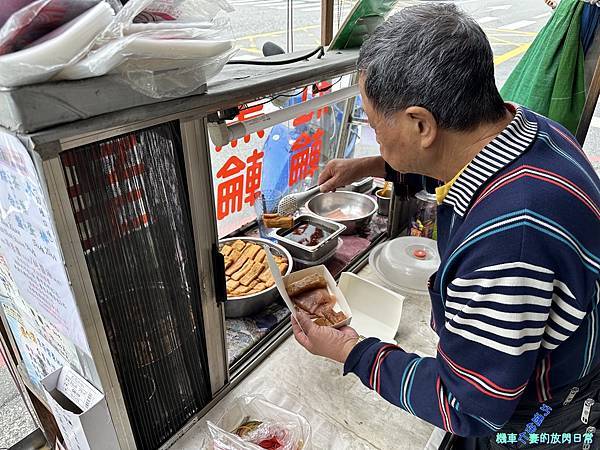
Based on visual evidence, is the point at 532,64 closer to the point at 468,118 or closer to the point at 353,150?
the point at 353,150

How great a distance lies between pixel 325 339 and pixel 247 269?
0.49 m

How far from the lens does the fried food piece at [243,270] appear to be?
55.7 inches

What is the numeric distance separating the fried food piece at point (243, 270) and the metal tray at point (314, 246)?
0.19 meters

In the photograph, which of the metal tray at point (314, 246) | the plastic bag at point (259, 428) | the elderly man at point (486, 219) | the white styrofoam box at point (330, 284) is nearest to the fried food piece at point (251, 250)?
the metal tray at point (314, 246)

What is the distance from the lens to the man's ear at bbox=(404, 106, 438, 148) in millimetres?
722

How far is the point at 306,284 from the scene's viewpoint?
132 centimetres

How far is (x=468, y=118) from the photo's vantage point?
729 mm

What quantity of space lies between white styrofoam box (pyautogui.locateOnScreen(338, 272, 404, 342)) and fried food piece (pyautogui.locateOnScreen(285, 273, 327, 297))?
0.53ft

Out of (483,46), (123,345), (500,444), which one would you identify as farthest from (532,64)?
(123,345)

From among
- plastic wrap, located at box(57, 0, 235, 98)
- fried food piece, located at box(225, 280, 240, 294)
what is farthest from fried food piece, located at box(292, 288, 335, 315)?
plastic wrap, located at box(57, 0, 235, 98)

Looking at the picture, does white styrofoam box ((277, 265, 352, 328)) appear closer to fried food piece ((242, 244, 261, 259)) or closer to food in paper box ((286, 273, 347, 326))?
food in paper box ((286, 273, 347, 326))

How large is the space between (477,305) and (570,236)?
7.2 inches

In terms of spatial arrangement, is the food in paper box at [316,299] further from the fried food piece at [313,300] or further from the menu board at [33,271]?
the menu board at [33,271]

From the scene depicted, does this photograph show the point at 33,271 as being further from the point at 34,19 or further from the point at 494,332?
the point at 494,332
